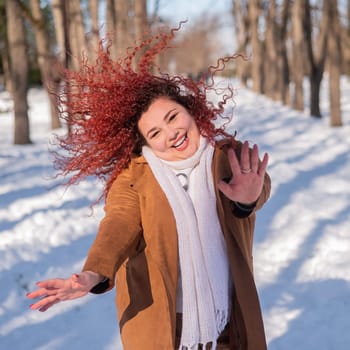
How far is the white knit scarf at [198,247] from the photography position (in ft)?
7.39

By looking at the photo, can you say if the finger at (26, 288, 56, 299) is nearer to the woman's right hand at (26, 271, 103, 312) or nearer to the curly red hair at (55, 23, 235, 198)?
the woman's right hand at (26, 271, 103, 312)

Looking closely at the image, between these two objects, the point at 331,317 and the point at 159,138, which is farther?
the point at 331,317

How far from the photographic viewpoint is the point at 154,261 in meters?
2.23

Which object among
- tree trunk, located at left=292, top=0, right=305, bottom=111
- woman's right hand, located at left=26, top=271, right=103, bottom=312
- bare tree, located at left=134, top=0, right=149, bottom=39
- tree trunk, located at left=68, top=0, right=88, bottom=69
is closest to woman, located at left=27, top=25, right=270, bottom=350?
woman's right hand, located at left=26, top=271, right=103, bottom=312

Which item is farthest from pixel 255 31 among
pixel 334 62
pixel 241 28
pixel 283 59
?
pixel 334 62

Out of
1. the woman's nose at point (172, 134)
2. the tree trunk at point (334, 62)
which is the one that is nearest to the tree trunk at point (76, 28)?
the tree trunk at point (334, 62)

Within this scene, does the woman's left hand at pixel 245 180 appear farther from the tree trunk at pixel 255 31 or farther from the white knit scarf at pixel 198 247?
the tree trunk at pixel 255 31

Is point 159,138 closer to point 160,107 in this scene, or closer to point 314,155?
point 160,107

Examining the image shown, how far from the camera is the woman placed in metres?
2.22

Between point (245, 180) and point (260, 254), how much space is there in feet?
13.0

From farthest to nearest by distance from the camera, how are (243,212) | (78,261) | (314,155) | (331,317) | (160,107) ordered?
1. (314,155)
2. (78,261)
3. (331,317)
4. (160,107)
5. (243,212)

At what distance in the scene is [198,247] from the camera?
2.26 meters

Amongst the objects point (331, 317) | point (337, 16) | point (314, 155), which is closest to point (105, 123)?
point (331, 317)

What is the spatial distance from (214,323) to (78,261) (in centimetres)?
366
